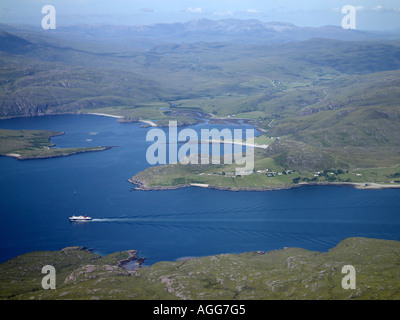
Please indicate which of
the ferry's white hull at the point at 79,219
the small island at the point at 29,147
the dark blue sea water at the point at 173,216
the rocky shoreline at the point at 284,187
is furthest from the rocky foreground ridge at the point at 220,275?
the small island at the point at 29,147

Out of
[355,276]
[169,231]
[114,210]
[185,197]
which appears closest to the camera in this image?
[355,276]

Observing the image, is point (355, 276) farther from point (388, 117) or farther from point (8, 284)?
point (388, 117)

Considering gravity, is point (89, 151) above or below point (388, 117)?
below

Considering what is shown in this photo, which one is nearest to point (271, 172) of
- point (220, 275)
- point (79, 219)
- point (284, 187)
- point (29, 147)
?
point (284, 187)

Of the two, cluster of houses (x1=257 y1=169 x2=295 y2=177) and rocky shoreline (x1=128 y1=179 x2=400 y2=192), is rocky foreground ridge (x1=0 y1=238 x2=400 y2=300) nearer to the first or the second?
rocky shoreline (x1=128 y1=179 x2=400 y2=192)

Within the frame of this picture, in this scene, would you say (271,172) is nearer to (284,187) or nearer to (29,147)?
(284,187)
